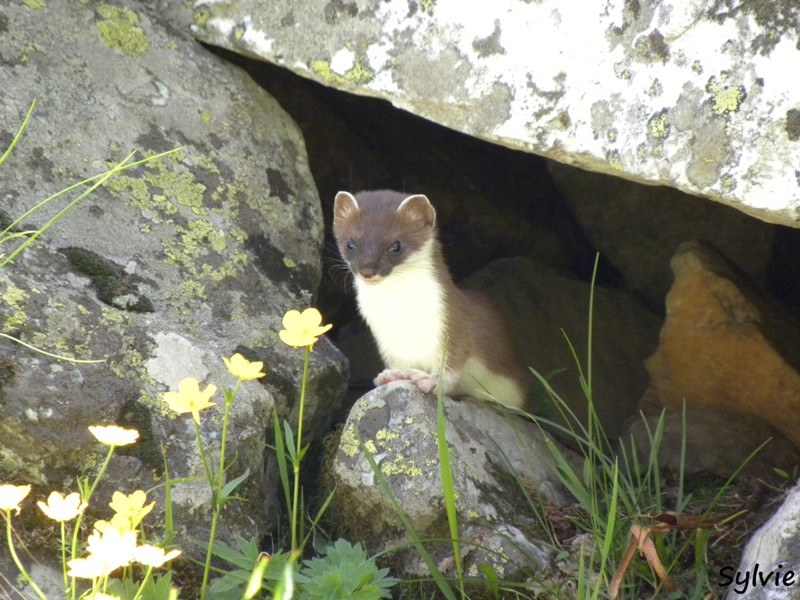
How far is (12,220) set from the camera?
3.09m

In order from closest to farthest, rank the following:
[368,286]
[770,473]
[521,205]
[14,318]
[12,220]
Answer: [14,318]
[12,220]
[770,473]
[368,286]
[521,205]

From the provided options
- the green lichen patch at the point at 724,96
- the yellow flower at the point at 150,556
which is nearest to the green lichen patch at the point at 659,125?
the green lichen patch at the point at 724,96

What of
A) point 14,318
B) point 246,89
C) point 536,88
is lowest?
point 14,318

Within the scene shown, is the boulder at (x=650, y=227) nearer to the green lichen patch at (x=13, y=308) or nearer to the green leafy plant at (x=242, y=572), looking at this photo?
the green lichen patch at (x=13, y=308)

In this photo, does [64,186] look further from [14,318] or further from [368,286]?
[368,286]

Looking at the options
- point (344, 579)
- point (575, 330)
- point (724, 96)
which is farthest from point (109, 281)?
point (575, 330)

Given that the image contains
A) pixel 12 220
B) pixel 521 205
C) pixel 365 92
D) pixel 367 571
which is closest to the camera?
pixel 367 571

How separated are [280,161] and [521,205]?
82.6 inches

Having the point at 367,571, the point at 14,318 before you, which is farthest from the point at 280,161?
the point at 367,571

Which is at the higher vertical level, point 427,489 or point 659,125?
point 659,125

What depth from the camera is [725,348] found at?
4.34 metres

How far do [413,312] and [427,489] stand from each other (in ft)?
3.64

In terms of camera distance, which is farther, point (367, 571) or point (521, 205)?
point (521, 205)

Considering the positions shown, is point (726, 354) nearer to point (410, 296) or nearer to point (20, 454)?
point (410, 296)
